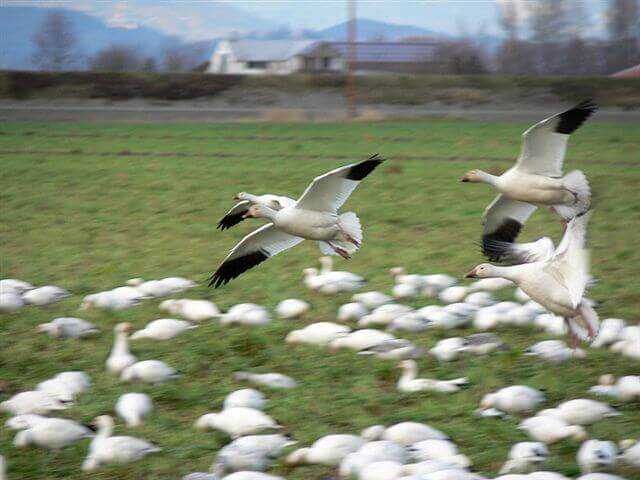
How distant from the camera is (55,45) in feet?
177

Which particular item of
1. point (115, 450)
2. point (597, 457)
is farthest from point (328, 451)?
point (597, 457)

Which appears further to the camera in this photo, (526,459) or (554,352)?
(554,352)

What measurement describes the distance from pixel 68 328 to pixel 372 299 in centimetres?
246

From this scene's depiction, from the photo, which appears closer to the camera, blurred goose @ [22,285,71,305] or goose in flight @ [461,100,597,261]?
goose in flight @ [461,100,597,261]

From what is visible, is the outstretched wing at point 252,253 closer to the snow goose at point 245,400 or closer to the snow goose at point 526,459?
the snow goose at point 245,400

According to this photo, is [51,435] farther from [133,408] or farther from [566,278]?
[566,278]

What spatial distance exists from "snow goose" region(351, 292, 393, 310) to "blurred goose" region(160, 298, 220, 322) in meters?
1.20

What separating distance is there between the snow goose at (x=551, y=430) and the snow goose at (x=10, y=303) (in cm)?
468

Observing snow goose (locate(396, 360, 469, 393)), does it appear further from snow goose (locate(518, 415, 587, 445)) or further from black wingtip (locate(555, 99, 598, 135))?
black wingtip (locate(555, 99, 598, 135))

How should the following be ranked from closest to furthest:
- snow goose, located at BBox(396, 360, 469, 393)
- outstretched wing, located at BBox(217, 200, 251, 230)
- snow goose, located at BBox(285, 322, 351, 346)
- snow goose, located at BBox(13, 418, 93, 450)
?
snow goose, located at BBox(13, 418, 93, 450), snow goose, located at BBox(396, 360, 469, 393), snow goose, located at BBox(285, 322, 351, 346), outstretched wing, located at BBox(217, 200, 251, 230)

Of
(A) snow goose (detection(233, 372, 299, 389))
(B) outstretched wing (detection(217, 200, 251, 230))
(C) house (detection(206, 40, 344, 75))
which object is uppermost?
(C) house (detection(206, 40, 344, 75))

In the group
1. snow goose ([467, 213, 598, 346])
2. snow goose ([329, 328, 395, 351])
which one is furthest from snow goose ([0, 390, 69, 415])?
snow goose ([467, 213, 598, 346])

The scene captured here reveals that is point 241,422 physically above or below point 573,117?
below

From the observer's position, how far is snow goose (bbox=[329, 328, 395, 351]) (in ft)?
22.2
